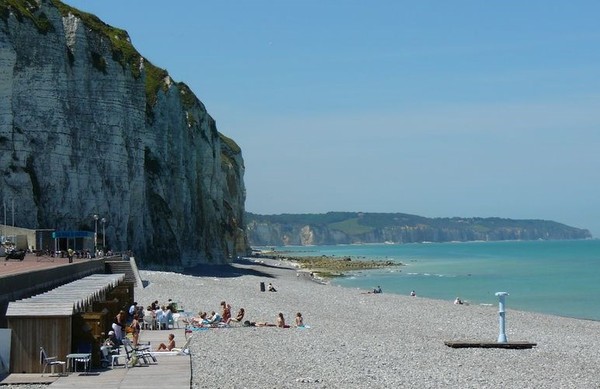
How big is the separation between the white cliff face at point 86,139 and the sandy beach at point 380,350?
20164 millimetres

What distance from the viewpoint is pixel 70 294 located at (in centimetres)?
2036

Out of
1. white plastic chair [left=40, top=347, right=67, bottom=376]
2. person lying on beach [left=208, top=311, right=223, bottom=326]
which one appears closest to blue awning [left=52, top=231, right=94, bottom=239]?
person lying on beach [left=208, top=311, right=223, bottom=326]

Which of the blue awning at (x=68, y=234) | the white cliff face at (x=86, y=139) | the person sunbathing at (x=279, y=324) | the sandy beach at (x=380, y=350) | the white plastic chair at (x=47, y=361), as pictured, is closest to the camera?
the white plastic chair at (x=47, y=361)

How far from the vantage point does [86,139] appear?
60.7m

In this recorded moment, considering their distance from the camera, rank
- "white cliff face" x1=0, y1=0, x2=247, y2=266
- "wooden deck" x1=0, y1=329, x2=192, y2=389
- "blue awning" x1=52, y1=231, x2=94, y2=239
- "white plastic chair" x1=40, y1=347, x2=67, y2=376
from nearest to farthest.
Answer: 1. "wooden deck" x1=0, y1=329, x2=192, y2=389
2. "white plastic chair" x1=40, y1=347, x2=67, y2=376
3. "blue awning" x1=52, y1=231, x2=94, y2=239
4. "white cliff face" x1=0, y1=0, x2=247, y2=266

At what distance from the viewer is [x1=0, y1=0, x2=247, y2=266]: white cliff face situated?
5519cm

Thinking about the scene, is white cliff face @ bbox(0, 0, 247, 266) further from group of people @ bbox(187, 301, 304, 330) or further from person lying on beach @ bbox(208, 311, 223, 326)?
person lying on beach @ bbox(208, 311, 223, 326)

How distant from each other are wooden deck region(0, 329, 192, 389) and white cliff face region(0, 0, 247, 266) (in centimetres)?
3910

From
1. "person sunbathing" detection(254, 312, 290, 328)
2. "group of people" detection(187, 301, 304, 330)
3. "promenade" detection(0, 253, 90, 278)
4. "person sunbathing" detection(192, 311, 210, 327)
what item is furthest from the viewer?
"person sunbathing" detection(254, 312, 290, 328)

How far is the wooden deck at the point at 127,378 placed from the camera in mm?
15469

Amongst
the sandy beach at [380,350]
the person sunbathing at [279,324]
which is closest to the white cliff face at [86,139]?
the sandy beach at [380,350]

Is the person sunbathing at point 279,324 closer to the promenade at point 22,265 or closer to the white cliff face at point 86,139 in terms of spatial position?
the promenade at point 22,265

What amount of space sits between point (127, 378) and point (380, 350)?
8.38m

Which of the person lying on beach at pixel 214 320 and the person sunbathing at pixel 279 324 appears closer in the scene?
the person lying on beach at pixel 214 320
